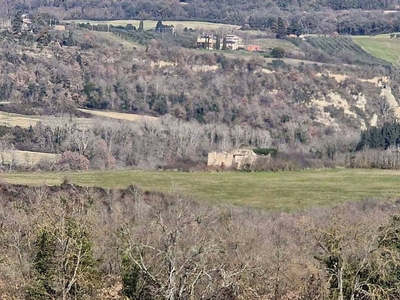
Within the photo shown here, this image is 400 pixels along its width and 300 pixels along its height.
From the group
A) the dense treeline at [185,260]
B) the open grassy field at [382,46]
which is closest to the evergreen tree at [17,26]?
the open grassy field at [382,46]

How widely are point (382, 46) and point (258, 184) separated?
81.8 meters

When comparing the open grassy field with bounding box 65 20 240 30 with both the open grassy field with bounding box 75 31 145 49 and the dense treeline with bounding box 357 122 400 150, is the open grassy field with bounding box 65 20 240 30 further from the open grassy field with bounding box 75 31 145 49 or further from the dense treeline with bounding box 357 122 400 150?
the dense treeline with bounding box 357 122 400 150

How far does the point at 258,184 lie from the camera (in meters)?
63.5

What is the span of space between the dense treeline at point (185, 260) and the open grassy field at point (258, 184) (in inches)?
662

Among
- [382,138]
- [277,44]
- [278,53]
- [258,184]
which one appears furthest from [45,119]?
[277,44]

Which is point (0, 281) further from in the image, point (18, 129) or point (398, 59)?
point (398, 59)

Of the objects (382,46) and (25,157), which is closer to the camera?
(25,157)

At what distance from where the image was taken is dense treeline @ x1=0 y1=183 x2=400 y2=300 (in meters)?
25.2

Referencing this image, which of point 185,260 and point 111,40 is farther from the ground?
point 111,40

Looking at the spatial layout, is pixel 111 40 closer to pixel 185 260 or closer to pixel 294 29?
pixel 294 29

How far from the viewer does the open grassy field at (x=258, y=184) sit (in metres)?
57.5

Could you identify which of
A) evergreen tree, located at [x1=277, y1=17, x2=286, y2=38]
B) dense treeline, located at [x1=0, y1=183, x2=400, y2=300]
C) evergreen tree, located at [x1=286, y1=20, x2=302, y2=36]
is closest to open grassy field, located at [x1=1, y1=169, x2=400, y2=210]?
dense treeline, located at [x1=0, y1=183, x2=400, y2=300]

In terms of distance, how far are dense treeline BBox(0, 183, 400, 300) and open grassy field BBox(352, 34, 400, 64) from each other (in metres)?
98.3

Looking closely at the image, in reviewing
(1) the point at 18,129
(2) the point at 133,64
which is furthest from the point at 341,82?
(1) the point at 18,129
